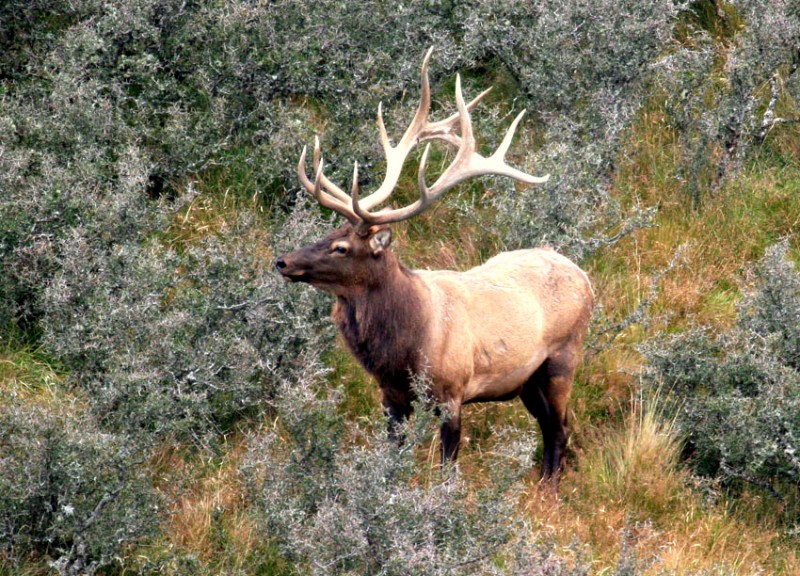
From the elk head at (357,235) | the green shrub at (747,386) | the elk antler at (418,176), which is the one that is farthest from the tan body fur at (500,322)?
the green shrub at (747,386)

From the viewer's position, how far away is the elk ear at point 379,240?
7.70 m

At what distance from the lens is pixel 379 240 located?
7703mm

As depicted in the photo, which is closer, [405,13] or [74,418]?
[74,418]

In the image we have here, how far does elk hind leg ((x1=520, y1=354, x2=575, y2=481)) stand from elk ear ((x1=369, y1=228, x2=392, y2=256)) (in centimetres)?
139

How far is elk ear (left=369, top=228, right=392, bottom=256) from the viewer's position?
7695 mm

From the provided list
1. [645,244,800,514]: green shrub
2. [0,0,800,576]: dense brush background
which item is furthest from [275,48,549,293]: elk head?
[645,244,800,514]: green shrub

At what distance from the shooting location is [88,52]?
33.0 feet

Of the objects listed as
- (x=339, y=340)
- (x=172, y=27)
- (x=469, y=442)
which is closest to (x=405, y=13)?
(x=172, y=27)

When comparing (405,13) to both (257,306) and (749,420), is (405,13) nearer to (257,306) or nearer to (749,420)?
(257,306)

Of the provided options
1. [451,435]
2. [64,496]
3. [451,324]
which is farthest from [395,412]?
[64,496]

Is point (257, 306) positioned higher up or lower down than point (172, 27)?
lower down

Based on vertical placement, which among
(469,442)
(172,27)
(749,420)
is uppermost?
(172,27)

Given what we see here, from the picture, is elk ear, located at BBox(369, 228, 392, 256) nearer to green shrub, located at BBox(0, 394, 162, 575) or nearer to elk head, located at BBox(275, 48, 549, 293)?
elk head, located at BBox(275, 48, 549, 293)

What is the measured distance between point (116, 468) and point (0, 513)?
2.01 feet
